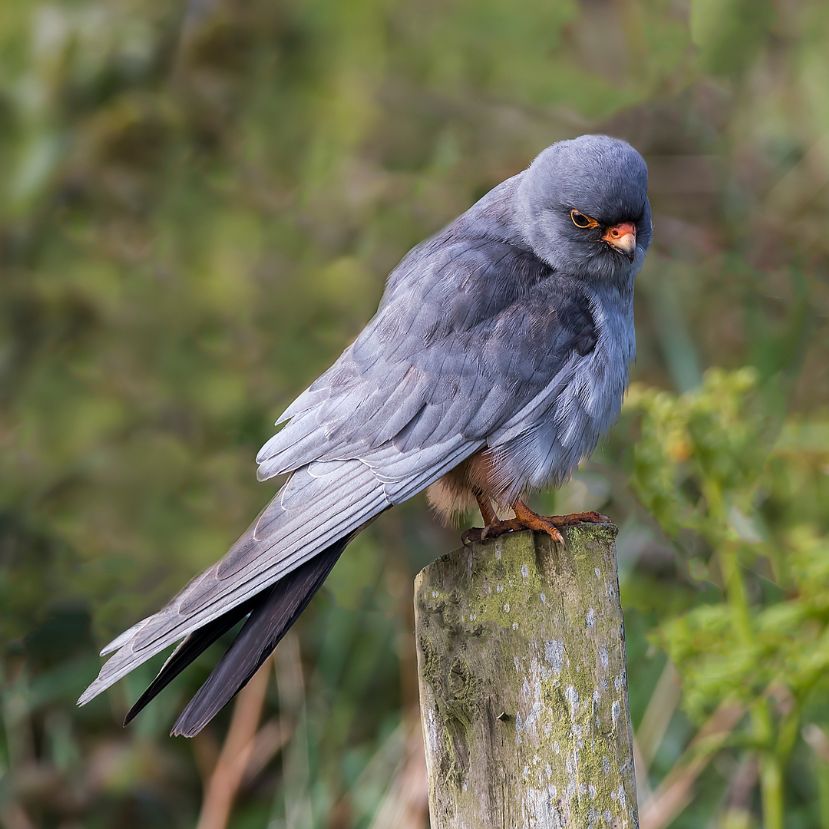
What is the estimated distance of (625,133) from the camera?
203 inches

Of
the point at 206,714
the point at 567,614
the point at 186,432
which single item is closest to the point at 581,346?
the point at 567,614

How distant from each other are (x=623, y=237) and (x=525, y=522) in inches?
30.3

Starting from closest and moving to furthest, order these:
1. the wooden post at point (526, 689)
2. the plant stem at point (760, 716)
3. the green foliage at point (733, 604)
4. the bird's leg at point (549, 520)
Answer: the wooden post at point (526, 689)
the bird's leg at point (549, 520)
the green foliage at point (733, 604)
the plant stem at point (760, 716)

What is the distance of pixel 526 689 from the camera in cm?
204

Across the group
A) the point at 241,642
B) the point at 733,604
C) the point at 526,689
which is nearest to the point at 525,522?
the point at 526,689

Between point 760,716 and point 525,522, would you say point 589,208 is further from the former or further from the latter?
point 760,716

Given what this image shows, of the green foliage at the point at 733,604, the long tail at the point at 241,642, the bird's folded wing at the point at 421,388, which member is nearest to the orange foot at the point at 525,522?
the bird's folded wing at the point at 421,388

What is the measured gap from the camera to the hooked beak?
2.76 metres

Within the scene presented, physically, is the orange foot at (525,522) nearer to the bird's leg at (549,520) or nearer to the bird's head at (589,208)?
the bird's leg at (549,520)

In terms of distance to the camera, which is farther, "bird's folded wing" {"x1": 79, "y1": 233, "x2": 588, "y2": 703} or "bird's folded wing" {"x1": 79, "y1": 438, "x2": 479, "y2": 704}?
"bird's folded wing" {"x1": 79, "y1": 233, "x2": 588, "y2": 703}

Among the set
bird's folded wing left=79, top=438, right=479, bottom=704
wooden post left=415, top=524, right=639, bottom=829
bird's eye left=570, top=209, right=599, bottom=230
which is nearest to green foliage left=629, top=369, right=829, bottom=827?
bird's eye left=570, top=209, right=599, bottom=230

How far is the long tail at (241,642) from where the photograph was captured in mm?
2078

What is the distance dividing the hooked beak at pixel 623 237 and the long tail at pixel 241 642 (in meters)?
1.01

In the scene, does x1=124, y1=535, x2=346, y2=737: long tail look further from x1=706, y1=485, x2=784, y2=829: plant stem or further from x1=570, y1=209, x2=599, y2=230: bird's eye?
x1=706, y1=485, x2=784, y2=829: plant stem
